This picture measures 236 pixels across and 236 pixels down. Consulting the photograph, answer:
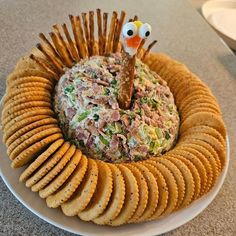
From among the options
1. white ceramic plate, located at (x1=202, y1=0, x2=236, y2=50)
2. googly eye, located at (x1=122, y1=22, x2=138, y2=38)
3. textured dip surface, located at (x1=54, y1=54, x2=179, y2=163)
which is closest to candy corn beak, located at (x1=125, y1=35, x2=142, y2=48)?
googly eye, located at (x1=122, y1=22, x2=138, y2=38)

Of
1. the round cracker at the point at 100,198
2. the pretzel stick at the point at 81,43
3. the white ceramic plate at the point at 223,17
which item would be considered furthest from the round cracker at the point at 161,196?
the white ceramic plate at the point at 223,17

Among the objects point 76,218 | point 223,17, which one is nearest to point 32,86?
point 76,218

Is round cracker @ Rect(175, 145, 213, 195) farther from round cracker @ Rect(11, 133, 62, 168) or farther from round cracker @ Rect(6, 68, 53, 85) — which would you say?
round cracker @ Rect(6, 68, 53, 85)

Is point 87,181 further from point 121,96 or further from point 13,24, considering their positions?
point 13,24

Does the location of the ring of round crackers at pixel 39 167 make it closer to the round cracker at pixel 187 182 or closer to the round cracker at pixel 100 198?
the round cracker at pixel 100 198

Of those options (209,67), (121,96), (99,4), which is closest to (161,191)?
(121,96)

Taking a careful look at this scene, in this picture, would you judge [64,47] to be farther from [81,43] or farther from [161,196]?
[161,196]
